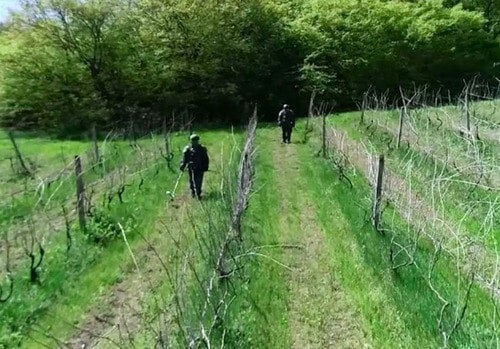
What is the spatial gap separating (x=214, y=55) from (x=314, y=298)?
20868 mm

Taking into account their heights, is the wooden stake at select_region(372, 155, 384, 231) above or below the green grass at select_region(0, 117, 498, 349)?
above

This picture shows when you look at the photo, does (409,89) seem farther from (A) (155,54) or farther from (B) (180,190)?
(B) (180,190)

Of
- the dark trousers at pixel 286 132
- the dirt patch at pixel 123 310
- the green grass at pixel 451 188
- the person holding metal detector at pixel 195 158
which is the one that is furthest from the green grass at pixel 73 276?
the dark trousers at pixel 286 132

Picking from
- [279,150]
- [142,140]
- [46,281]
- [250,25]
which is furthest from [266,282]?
[250,25]

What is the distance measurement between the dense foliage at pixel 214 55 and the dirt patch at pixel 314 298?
17.4 meters

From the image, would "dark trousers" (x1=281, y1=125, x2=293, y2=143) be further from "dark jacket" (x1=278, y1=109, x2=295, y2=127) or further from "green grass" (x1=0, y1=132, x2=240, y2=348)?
"green grass" (x1=0, y1=132, x2=240, y2=348)

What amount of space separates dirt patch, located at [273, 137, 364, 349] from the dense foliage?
1740 cm

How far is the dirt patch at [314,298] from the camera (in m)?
5.93

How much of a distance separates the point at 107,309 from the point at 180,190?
5908mm

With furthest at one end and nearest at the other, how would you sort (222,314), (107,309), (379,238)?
1. (379,238)
2. (107,309)
3. (222,314)

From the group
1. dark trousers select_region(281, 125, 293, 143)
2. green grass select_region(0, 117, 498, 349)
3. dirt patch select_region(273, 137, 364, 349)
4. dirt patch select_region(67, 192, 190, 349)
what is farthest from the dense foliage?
dirt patch select_region(67, 192, 190, 349)

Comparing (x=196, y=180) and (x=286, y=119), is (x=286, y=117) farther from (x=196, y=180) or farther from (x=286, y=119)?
(x=196, y=180)

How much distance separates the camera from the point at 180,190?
41.3 ft

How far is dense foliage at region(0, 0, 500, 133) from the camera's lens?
2455 cm
